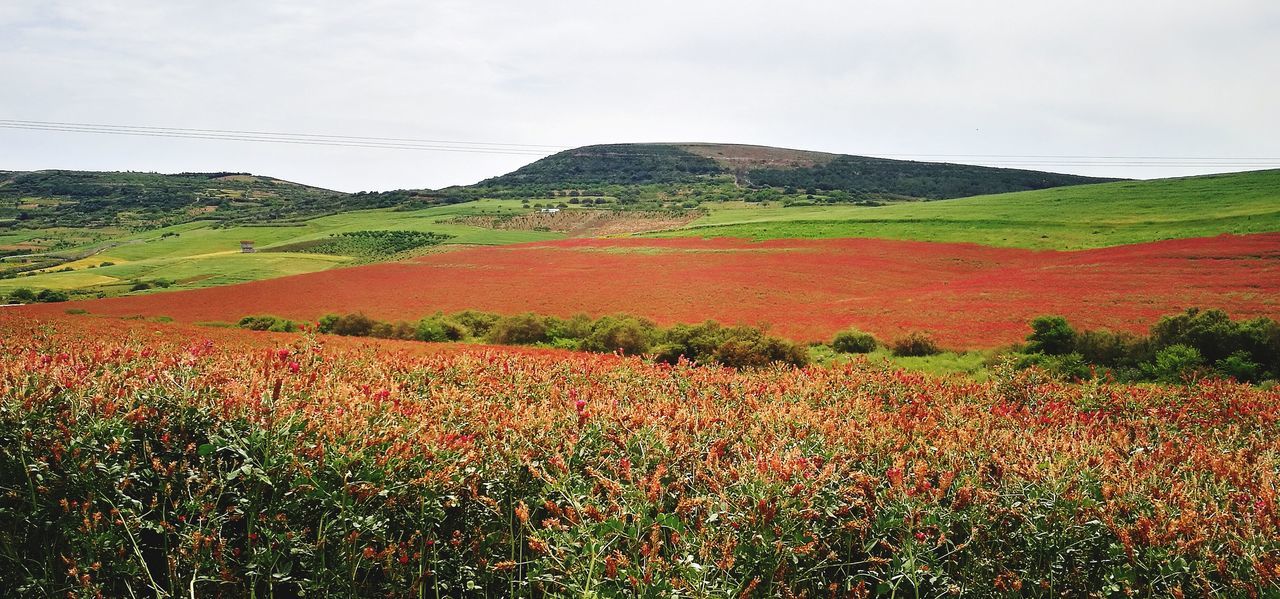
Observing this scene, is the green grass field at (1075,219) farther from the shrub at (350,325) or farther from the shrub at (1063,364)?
the shrub at (350,325)

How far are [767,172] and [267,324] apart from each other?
137m

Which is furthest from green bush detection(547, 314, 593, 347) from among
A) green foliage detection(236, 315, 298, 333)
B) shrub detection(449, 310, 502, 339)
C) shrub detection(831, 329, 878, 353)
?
green foliage detection(236, 315, 298, 333)

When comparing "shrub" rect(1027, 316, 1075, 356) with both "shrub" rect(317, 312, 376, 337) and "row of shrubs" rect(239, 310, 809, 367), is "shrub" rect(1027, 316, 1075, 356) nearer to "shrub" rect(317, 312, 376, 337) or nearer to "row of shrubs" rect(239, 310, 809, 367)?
"row of shrubs" rect(239, 310, 809, 367)

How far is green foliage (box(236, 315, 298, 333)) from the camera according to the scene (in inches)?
852

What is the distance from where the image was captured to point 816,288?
1128 inches

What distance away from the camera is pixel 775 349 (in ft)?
50.0

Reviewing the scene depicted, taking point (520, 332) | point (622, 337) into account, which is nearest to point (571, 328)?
point (520, 332)

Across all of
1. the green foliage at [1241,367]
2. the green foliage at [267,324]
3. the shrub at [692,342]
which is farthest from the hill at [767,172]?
the shrub at [692,342]

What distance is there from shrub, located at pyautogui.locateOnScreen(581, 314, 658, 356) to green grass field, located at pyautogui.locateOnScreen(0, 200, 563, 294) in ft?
89.8

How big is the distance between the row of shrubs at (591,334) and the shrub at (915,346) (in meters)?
2.93

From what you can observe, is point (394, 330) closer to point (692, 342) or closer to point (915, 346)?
point (692, 342)

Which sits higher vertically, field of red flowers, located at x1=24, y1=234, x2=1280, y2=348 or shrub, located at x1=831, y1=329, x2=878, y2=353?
field of red flowers, located at x1=24, y1=234, x2=1280, y2=348

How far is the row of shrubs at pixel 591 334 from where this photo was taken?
49.4 ft

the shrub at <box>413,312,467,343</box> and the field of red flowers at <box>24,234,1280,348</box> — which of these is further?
the shrub at <box>413,312,467,343</box>
